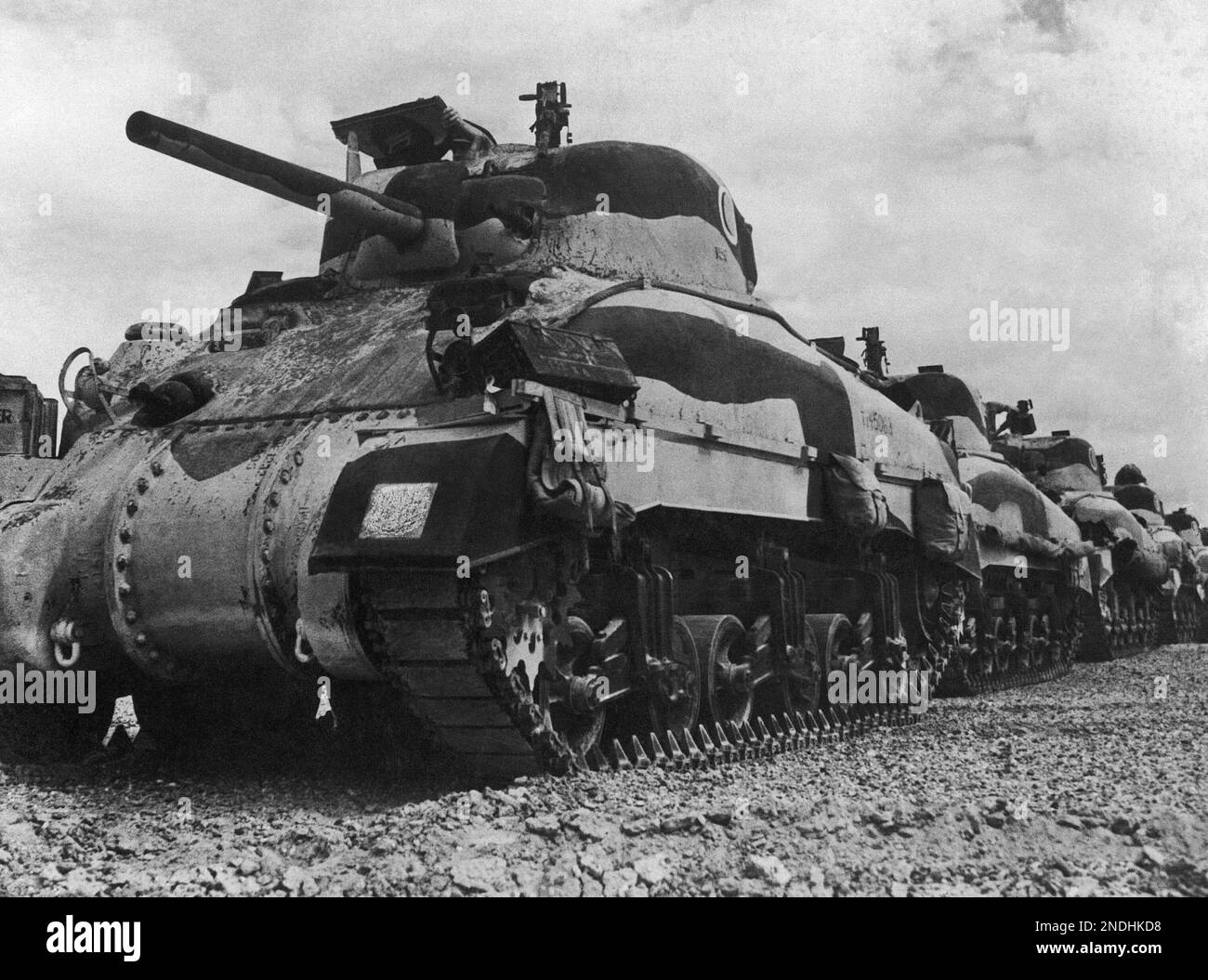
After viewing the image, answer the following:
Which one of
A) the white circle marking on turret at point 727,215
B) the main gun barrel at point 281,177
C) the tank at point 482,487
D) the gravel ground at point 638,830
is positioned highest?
the white circle marking on turret at point 727,215

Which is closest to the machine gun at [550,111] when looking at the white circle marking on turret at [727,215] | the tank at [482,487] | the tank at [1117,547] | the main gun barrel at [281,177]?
the tank at [482,487]

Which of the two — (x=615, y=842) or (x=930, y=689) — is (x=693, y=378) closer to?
(x=615, y=842)

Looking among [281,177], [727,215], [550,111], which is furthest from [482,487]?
[550,111]

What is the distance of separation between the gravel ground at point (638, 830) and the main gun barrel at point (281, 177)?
11.0 feet

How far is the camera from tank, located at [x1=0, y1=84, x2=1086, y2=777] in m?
6.09

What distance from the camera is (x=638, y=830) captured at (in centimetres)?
525

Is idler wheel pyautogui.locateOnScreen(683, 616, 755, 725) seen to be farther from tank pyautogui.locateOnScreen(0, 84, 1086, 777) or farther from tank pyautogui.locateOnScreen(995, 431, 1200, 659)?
tank pyautogui.locateOnScreen(995, 431, 1200, 659)

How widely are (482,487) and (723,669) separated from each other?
9.55 ft

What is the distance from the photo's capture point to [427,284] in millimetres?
8852

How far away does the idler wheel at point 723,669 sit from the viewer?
796 centimetres

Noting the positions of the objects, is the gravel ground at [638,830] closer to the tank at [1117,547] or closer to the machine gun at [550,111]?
the machine gun at [550,111]

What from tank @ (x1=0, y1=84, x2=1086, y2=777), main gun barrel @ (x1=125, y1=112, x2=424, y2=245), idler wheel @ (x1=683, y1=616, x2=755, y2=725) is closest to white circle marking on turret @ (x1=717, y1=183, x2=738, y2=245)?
tank @ (x1=0, y1=84, x2=1086, y2=777)
